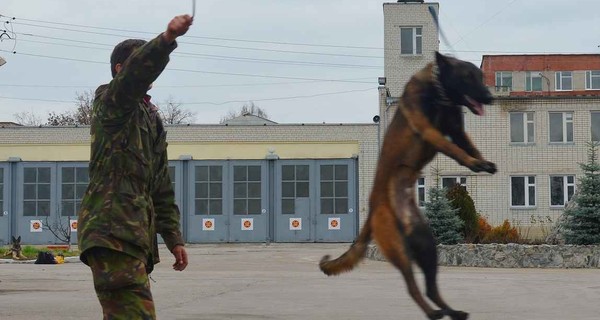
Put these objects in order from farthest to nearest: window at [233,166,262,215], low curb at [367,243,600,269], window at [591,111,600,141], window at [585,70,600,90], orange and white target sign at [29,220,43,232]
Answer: window at [585,70,600,90] < orange and white target sign at [29,220,43,232] < window at [233,166,262,215] < window at [591,111,600,141] < low curb at [367,243,600,269]

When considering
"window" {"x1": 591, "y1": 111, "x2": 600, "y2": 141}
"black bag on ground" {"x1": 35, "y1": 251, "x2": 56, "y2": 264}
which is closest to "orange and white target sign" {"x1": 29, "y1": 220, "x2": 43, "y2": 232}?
"black bag on ground" {"x1": 35, "y1": 251, "x2": 56, "y2": 264}

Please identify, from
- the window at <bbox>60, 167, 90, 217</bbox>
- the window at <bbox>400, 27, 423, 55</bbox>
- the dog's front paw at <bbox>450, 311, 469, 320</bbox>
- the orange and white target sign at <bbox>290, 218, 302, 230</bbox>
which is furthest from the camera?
the window at <bbox>60, 167, 90, 217</bbox>

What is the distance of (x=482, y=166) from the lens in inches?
147

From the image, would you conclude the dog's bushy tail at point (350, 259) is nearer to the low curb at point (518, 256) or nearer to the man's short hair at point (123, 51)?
the man's short hair at point (123, 51)

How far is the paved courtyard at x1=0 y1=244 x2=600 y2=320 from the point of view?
1238 cm

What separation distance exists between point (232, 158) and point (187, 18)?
42139 mm

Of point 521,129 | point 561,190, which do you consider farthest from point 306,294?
point 561,190

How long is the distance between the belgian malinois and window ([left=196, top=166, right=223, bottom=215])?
4156 centimetres

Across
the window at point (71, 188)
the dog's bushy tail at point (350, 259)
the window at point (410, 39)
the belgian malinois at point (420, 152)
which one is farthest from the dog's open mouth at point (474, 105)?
the window at point (71, 188)

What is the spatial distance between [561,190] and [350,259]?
40.3m

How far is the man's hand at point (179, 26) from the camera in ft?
13.3

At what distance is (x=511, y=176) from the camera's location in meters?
43.2

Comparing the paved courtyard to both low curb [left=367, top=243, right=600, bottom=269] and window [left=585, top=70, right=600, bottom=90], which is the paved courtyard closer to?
low curb [left=367, top=243, right=600, bottom=269]

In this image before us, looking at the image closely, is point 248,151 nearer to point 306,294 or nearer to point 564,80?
point 306,294
